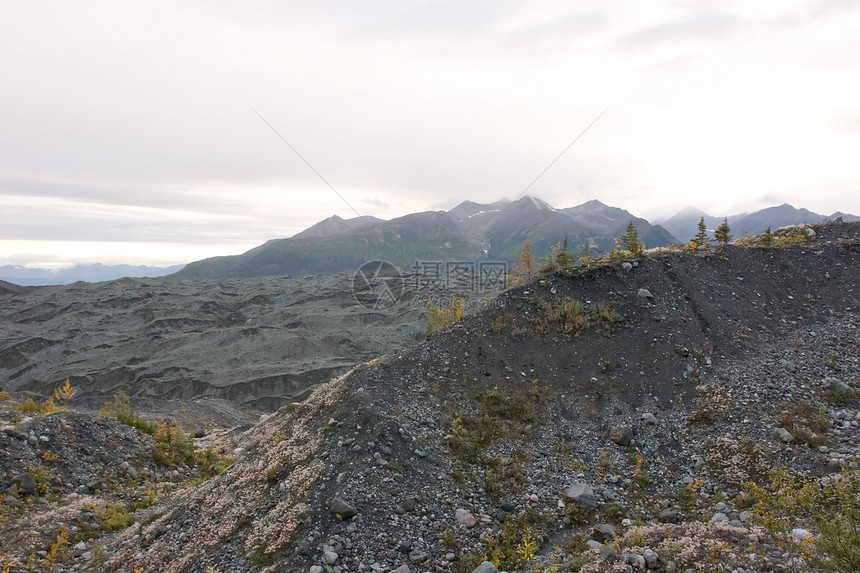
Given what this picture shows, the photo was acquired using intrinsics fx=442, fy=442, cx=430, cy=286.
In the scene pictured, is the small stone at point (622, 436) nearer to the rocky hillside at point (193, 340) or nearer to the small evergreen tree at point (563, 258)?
the small evergreen tree at point (563, 258)

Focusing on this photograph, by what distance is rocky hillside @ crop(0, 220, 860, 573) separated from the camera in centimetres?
938

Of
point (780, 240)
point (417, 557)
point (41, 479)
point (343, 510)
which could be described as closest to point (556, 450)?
point (417, 557)

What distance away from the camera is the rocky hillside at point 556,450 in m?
9.38

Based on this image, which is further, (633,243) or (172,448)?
(172,448)

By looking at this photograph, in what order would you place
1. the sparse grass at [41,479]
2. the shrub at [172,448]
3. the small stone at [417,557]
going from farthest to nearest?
the shrub at [172,448]
the sparse grass at [41,479]
the small stone at [417,557]

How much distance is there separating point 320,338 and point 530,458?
61.2m

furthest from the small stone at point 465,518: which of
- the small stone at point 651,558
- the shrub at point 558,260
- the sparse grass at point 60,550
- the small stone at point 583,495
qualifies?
the shrub at point 558,260

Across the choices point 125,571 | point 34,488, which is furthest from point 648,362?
point 34,488

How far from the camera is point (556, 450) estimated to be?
1274cm

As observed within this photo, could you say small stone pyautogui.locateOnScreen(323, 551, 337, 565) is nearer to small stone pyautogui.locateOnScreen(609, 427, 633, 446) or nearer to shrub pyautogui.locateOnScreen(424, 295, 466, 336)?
small stone pyautogui.locateOnScreen(609, 427, 633, 446)

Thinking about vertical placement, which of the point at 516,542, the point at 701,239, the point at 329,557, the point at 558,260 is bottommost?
the point at 516,542

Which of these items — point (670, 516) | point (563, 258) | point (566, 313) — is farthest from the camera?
point (563, 258)

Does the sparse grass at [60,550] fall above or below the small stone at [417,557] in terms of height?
below

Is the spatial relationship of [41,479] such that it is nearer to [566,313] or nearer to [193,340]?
[566,313]
